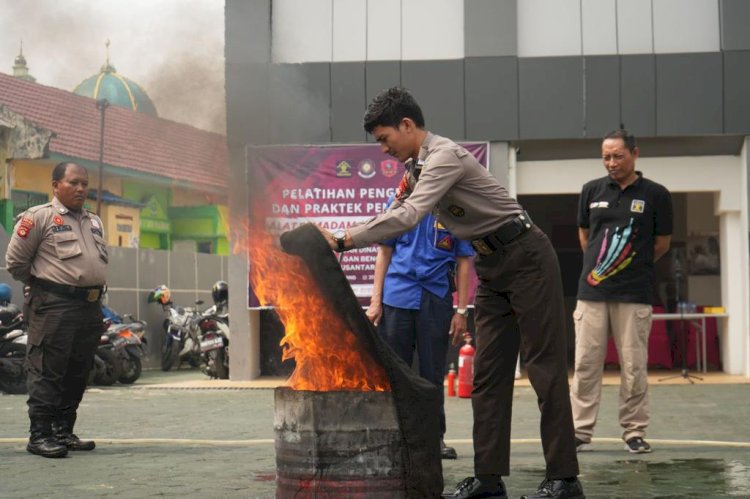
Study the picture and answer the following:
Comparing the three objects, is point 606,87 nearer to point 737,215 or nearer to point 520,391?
point 737,215

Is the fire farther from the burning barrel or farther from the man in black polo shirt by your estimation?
the man in black polo shirt

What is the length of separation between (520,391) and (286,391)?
923 cm

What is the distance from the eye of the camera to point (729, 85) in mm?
15516

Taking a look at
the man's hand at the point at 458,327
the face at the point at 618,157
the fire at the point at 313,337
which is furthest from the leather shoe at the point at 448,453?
the fire at the point at 313,337

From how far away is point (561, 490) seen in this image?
5711mm

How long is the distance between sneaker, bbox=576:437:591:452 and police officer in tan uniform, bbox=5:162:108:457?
3188mm

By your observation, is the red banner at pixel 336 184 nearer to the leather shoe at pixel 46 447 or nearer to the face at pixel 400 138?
the leather shoe at pixel 46 447

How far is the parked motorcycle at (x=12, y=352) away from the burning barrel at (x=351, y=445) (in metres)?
10.6

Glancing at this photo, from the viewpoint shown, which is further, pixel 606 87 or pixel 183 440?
pixel 606 87

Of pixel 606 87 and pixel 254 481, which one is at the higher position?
pixel 606 87

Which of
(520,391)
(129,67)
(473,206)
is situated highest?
(129,67)

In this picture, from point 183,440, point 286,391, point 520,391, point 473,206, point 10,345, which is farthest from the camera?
point 10,345

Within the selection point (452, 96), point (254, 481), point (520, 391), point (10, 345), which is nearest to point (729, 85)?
point (452, 96)

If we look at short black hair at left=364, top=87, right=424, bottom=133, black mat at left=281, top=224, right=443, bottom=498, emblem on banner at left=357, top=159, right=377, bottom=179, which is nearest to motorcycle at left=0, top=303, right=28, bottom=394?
emblem on banner at left=357, top=159, right=377, bottom=179
